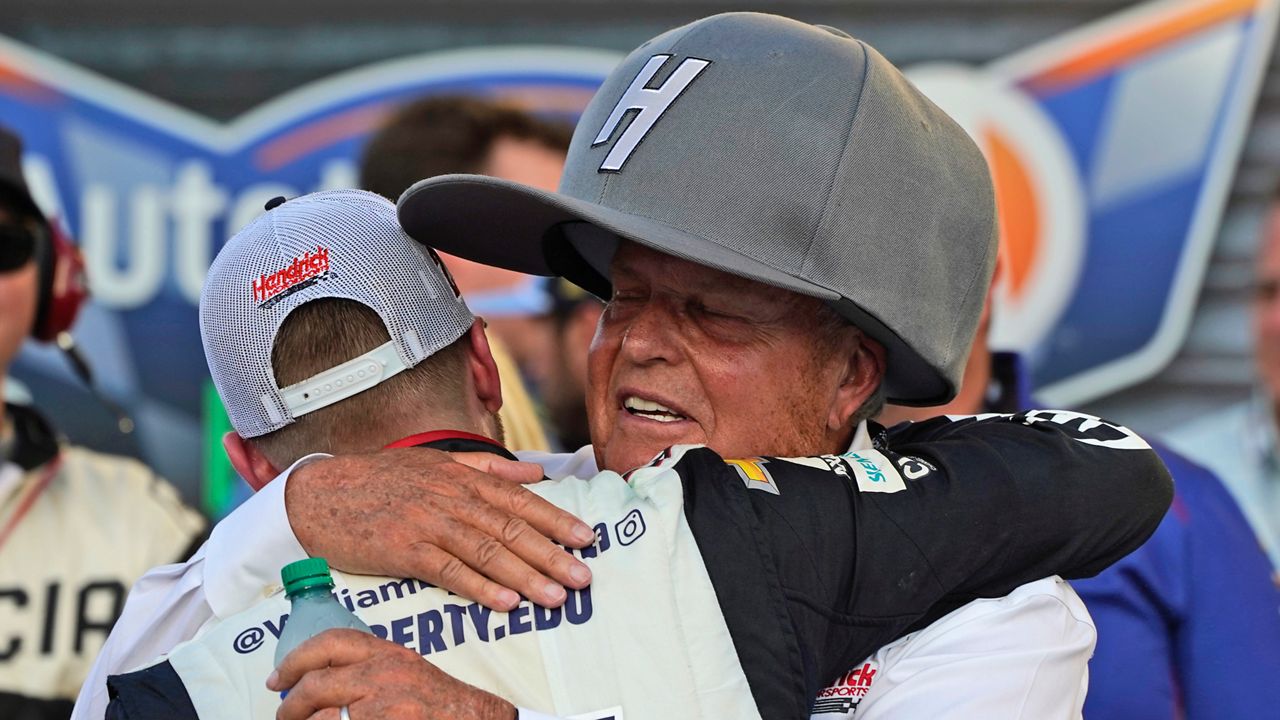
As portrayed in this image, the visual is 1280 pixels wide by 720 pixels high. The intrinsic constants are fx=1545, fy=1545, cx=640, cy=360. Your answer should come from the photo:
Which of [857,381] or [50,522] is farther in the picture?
[50,522]

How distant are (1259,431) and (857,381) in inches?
99.4

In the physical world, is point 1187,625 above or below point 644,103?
below

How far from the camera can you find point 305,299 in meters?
1.71

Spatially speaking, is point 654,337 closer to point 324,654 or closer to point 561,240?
point 561,240

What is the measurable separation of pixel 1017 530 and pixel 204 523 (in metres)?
2.75

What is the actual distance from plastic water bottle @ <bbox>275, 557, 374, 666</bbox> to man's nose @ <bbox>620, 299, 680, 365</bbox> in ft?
1.69

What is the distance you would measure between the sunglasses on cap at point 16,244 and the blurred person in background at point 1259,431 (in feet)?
9.47

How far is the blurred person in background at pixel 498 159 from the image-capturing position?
4047mm

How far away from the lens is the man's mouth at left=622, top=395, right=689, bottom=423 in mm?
1805

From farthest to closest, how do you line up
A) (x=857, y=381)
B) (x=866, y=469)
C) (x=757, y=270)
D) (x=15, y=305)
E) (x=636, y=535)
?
(x=15, y=305), (x=857, y=381), (x=757, y=270), (x=866, y=469), (x=636, y=535)

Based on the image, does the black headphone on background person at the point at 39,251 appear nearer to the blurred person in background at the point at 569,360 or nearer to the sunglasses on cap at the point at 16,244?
the sunglasses on cap at the point at 16,244

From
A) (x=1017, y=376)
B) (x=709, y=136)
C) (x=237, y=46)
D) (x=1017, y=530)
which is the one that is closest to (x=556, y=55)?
(x=237, y=46)

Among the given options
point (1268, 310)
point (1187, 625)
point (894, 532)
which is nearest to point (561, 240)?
point (894, 532)

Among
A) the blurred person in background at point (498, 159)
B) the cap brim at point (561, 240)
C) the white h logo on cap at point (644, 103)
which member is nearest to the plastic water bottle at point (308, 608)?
the cap brim at point (561, 240)
